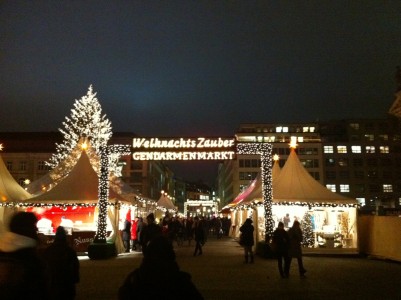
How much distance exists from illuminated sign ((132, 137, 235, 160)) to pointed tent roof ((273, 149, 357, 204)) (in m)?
4.49

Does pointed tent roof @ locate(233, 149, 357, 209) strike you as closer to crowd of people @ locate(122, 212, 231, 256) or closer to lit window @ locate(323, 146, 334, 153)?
crowd of people @ locate(122, 212, 231, 256)

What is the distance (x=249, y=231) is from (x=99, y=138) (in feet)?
65.6

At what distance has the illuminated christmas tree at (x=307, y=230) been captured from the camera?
21.8 m

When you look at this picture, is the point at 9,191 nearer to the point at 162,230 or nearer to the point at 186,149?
the point at 186,149

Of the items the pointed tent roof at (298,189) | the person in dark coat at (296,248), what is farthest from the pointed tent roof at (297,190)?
the person in dark coat at (296,248)

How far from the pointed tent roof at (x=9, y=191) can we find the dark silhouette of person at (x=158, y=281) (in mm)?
21022

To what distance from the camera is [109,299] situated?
939 centimetres

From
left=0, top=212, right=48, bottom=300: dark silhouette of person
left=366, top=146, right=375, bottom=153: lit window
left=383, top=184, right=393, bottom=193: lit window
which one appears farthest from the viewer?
left=366, top=146, right=375, bottom=153: lit window

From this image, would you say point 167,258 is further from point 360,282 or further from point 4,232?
point 360,282

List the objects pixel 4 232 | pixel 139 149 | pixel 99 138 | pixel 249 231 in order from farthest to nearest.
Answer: pixel 99 138, pixel 139 149, pixel 249 231, pixel 4 232

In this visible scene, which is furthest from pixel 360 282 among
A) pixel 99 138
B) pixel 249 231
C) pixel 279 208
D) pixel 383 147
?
pixel 383 147

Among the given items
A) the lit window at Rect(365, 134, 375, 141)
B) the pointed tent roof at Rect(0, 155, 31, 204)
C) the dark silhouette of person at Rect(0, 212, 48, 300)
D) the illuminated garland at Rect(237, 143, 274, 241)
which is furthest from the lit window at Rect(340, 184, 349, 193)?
the dark silhouette of person at Rect(0, 212, 48, 300)

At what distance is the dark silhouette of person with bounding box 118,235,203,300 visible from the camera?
9.45 ft

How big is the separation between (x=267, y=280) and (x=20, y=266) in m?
10.00
